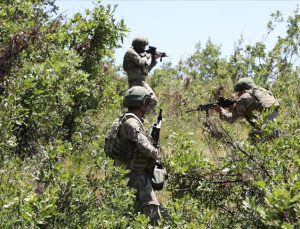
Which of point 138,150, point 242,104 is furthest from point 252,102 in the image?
point 138,150

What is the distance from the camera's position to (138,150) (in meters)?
4.78

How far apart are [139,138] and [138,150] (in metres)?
0.12

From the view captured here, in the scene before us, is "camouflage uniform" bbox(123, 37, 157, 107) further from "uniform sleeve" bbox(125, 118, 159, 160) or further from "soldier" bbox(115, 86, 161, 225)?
"uniform sleeve" bbox(125, 118, 159, 160)

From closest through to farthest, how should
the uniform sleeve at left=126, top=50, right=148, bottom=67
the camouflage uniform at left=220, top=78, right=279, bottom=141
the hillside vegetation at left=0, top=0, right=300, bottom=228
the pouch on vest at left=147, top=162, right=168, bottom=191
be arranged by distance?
the hillside vegetation at left=0, top=0, right=300, bottom=228, the pouch on vest at left=147, top=162, right=168, bottom=191, the camouflage uniform at left=220, top=78, right=279, bottom=141, the uniform sleeve at left=126, top=50, right=148, bottom=67

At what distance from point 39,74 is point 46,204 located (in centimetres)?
307

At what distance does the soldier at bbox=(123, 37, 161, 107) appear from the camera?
26.3 feet

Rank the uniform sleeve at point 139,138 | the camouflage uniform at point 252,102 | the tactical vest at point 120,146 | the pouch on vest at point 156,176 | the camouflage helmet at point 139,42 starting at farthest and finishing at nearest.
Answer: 1. the camouflage helmet at point 139,42
2. the camouflage uniform at point 252,102
3. the pouch on vest at point 156,176
4. the tactical vest at point 120,146
5. the uniform sleeve at point 139,138

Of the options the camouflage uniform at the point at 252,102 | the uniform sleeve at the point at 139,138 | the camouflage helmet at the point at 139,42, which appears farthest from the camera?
the camouflage helmet at the point at 139,42

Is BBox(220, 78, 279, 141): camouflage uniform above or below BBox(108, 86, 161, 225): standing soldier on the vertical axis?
above

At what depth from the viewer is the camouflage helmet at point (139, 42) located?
323 inches

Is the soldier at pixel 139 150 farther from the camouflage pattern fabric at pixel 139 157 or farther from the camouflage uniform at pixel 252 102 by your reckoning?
the camouflage uniform at pixel 252 102

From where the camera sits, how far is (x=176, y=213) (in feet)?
11.8

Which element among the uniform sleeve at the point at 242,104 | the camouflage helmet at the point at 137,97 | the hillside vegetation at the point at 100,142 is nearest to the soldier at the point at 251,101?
the uniform sleeve at the point at 242,104

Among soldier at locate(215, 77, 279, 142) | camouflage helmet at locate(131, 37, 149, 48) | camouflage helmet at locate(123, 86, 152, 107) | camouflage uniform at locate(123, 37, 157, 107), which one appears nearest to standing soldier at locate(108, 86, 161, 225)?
camouflage helmet at locate(123, 86, 152, 107)
